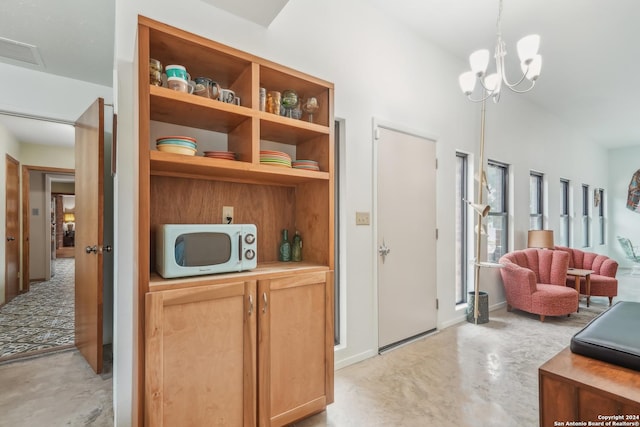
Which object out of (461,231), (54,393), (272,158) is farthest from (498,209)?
(54,393)

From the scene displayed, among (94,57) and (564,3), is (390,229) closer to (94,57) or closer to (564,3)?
(564,3)

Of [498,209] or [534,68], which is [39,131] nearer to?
[534,68]

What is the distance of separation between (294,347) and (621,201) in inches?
417

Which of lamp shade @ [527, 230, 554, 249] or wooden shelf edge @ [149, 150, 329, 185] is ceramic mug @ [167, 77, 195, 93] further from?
lamp shade @ [527, 230, 554, 249]

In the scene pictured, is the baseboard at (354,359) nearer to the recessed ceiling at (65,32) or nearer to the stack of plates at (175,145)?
the stack of plates at (175,145)

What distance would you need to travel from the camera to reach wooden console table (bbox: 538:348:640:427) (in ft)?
4.08

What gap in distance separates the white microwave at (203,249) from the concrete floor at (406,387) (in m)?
1.10

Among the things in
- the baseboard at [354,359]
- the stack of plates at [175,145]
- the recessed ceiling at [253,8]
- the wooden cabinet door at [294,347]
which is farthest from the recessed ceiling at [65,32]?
the baseboard at [354,359]

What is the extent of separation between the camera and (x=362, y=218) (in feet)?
8.98

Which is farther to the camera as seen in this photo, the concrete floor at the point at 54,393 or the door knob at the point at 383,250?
the door knob at the point at 383,250

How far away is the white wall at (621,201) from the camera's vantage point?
8164 millimetres

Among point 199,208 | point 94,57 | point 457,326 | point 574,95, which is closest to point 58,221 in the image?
point 94,57

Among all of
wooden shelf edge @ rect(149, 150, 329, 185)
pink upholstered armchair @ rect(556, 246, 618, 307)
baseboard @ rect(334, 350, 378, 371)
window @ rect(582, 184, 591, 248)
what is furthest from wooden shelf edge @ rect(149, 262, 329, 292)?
window @ rect(582, 184, 591, 248)

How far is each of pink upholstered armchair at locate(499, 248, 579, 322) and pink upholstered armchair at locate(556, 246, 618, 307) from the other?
51cm
